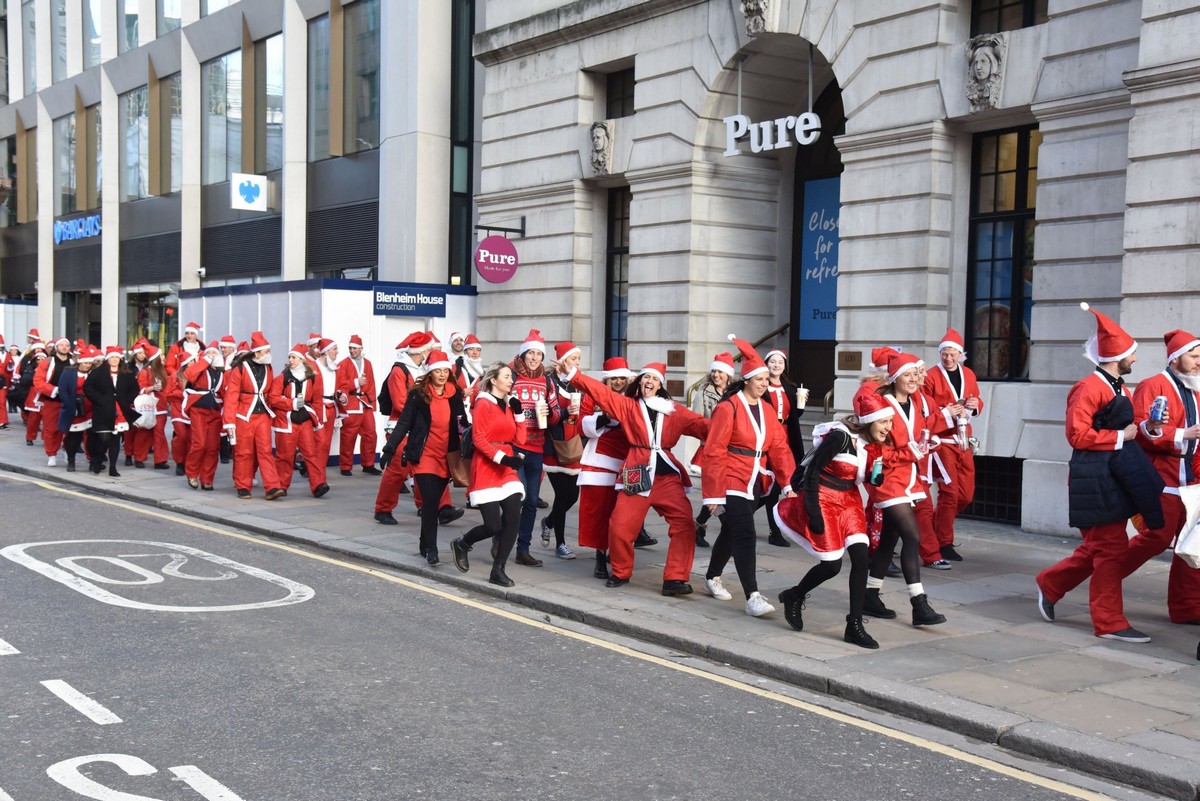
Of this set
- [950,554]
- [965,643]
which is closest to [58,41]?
[950,554]

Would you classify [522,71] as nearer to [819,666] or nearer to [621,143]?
[621,143]

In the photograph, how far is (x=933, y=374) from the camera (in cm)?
1125

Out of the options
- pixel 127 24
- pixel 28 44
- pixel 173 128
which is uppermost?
pixel 28 44

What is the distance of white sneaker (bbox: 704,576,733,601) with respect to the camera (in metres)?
9.30

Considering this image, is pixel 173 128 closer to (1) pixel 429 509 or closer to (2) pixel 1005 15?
(2) pixel 1005 15

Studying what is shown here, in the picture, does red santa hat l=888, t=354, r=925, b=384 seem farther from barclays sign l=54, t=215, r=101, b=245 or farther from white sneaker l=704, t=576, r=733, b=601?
barclays sign l=54, t=215, r=101, b=245

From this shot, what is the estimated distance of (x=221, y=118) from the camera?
31.0 meters

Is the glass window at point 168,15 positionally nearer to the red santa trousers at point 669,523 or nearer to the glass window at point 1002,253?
the glass window at point 1002,253

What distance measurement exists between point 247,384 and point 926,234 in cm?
824

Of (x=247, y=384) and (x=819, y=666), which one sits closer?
(x=819, y=666)

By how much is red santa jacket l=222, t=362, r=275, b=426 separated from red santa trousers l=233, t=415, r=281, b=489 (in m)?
0.09

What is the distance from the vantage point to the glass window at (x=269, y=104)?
1113 inches

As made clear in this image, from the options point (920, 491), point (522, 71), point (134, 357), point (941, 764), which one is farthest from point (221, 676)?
point (522, 71)

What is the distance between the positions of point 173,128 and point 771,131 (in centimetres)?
2192
